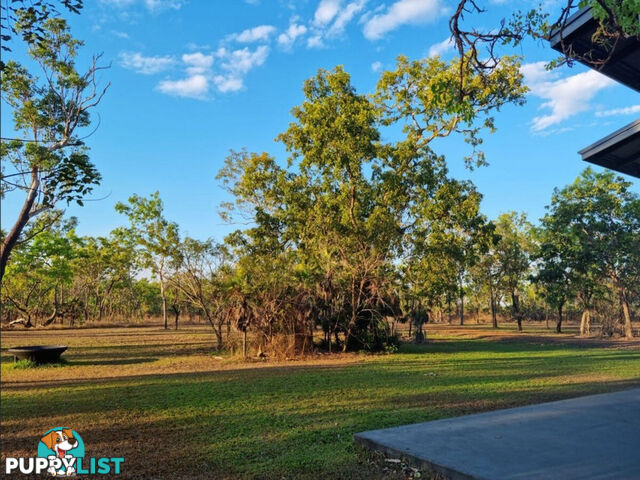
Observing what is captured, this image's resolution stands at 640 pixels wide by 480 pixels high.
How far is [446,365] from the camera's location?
14.0m

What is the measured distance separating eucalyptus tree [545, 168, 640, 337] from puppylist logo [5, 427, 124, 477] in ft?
85.6

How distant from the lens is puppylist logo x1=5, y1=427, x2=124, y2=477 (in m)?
4.93

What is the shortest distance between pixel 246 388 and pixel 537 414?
18.8 ft

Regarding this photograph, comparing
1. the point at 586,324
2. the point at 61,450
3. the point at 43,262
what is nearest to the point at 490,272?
the point at 586,324

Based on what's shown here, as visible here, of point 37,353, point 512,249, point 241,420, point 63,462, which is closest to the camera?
point 63,462

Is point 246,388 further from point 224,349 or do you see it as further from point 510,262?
point 510,262

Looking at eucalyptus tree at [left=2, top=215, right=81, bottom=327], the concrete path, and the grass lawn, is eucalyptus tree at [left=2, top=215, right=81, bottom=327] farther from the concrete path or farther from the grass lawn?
the concrete path

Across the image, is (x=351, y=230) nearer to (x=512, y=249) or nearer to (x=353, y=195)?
(x=353, y=195)

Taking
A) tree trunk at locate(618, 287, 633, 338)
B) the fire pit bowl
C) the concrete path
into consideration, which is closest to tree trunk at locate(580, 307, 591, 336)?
tree trunk at locate(618, 287, 633, 338)

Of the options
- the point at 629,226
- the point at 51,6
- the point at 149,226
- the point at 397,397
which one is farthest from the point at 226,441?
the point at 629,226

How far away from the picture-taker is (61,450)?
5.73 m

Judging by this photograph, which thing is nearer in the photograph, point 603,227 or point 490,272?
point 603,227

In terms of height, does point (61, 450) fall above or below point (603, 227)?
below

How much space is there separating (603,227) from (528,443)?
24783 mm
